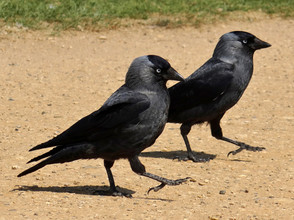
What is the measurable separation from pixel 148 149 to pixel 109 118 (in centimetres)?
203

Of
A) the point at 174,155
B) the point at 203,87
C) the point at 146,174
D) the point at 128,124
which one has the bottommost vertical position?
the point at 174,155

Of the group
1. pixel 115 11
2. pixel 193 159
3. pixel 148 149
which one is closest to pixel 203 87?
pixel 193 159

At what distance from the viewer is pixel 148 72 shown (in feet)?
18.7

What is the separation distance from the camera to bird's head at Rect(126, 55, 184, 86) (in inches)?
224

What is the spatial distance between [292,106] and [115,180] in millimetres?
3690

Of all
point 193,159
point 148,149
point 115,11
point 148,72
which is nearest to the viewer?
point 148,72

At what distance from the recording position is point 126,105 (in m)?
5.63

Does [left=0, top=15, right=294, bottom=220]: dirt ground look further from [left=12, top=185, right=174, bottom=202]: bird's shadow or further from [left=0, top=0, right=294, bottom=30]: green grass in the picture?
[left=0, top=0, right=294, bottom=30]: green grass

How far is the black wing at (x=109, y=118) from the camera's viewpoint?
219 inches

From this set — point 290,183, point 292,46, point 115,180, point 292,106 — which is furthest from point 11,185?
point 292,46

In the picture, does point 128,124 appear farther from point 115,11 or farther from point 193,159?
point 115,11

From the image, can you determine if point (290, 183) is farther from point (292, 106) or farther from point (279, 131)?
point (292, 106)

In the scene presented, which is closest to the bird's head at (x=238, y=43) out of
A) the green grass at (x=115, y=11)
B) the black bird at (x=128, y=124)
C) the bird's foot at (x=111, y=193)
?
the black bird at (x=128, y=124)

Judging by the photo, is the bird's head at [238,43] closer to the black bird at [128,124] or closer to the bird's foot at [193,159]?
the bird's foot at [193,159]
